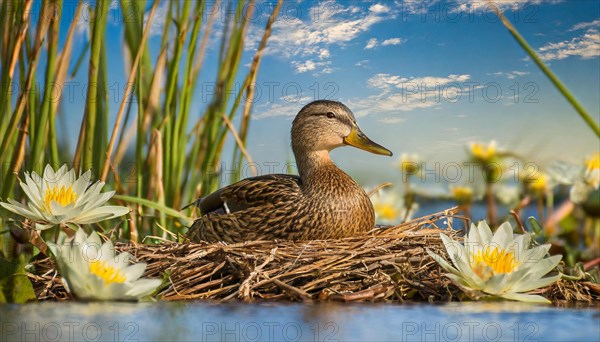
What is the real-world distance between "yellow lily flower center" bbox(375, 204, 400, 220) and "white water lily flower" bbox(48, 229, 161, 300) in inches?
75.9

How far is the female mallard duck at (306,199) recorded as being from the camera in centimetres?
303

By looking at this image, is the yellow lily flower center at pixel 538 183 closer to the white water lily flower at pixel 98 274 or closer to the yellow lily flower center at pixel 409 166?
the yellow lily flower center at pixel 409 166

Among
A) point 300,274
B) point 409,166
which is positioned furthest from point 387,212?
point 300,274

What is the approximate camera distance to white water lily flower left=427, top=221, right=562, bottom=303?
204 centimetres

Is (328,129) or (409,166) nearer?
(328,129)

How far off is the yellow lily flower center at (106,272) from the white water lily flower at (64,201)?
38 cm

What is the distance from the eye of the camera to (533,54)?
147 cm

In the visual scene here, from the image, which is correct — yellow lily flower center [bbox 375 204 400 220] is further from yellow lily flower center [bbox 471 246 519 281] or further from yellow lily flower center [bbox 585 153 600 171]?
yellow lily flower center [bbox 471 246 519 281]

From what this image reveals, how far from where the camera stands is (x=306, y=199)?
3094 millimetres

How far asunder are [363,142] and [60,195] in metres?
1.49

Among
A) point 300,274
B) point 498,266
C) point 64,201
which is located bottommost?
point 300,274

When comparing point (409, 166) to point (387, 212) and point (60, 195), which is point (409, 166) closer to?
point (387, 212)

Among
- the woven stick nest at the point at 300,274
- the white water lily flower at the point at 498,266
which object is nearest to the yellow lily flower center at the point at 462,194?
the woven stick nest at the point at 300,274

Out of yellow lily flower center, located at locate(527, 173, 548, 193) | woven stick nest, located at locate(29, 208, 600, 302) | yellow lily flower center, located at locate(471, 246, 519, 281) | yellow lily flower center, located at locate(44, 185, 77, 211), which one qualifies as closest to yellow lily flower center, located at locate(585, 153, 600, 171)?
woven stick nest, located at locate(29, 208, 600, 302)
